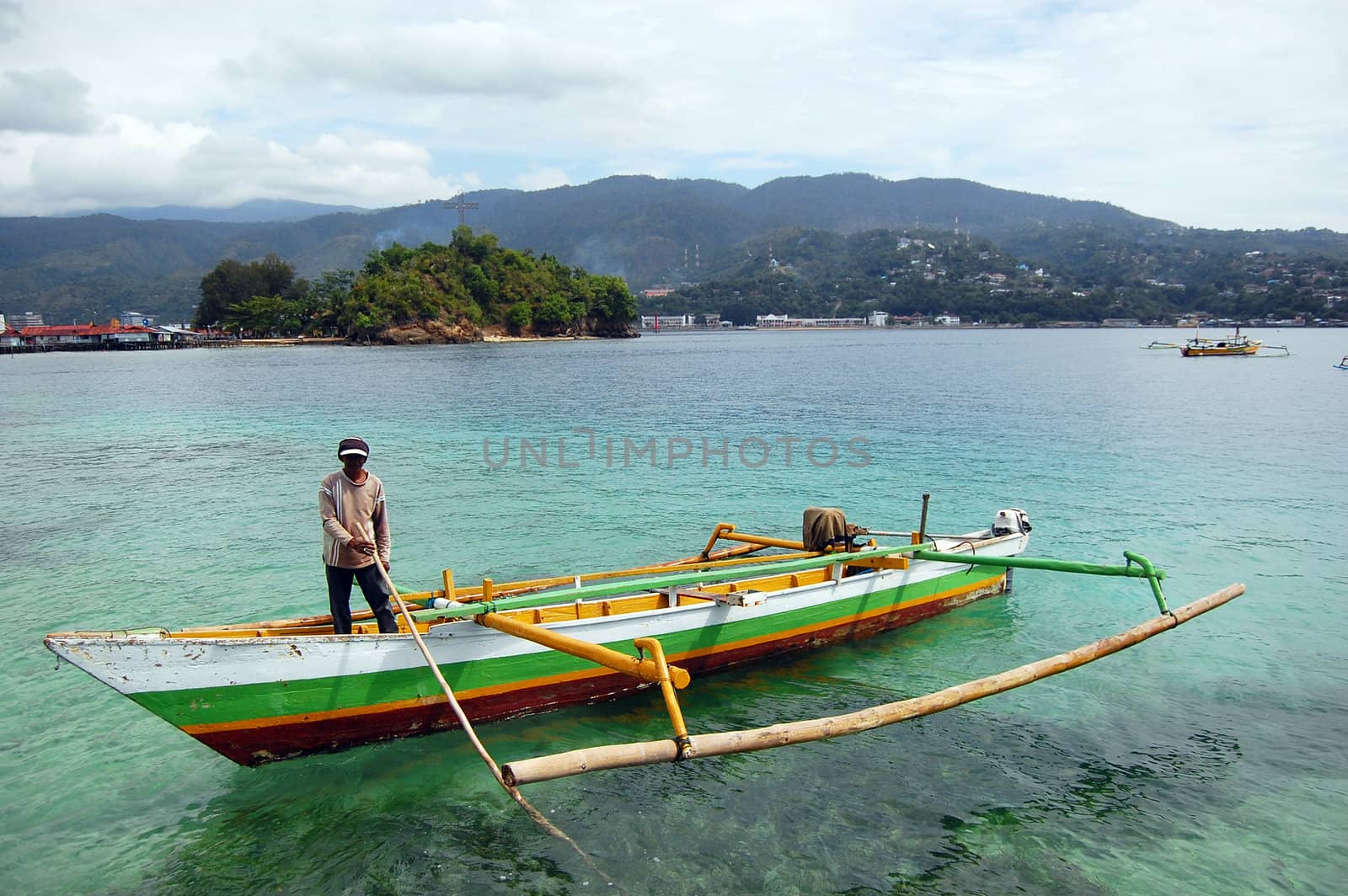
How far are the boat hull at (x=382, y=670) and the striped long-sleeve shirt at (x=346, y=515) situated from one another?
32.4 inches

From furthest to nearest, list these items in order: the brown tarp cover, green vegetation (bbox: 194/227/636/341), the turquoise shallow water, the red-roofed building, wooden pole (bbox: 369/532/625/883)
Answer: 1. the red-roofed building
2. green vegetation (bbox: 194/227/636/341)
3. the brown tarp cover
4. the turquoise shallow water
5. wooden pole (bbox: 369/532/625/883)

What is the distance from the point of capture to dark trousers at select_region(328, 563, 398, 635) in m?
8.26

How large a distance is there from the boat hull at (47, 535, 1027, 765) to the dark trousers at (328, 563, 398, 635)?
65 cm

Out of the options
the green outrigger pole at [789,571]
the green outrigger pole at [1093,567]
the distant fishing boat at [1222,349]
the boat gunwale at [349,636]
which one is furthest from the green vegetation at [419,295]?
the green outrigger pole at [1093,567]

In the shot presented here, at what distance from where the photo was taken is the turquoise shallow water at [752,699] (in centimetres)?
722

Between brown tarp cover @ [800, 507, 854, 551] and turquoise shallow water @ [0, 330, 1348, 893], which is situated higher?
brown tarp cover @ [800, 507, 854, 551]

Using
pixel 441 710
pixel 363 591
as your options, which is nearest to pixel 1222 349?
pixel 441 710

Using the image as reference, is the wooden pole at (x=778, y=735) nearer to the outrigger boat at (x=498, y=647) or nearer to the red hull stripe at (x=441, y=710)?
the outrigger boat at (x=498, y=647)

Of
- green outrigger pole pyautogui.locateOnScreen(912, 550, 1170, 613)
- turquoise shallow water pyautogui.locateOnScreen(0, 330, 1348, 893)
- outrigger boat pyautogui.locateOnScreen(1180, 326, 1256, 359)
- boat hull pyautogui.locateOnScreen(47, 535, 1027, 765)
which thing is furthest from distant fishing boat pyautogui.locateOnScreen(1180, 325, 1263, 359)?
boat hull pyautogui.locateOnScreen(47, 535, 1027, 765)

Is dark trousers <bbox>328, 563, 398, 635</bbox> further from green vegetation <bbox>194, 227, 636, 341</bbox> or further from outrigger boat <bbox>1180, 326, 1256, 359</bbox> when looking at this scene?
green vegetation <bbox>194, 227, 636, 341</bbox>

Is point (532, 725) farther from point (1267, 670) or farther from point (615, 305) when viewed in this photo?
point (615, 305)

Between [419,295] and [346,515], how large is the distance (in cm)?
12947

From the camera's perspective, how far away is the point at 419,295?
5118 inches

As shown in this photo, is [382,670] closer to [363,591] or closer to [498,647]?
[363,591]
